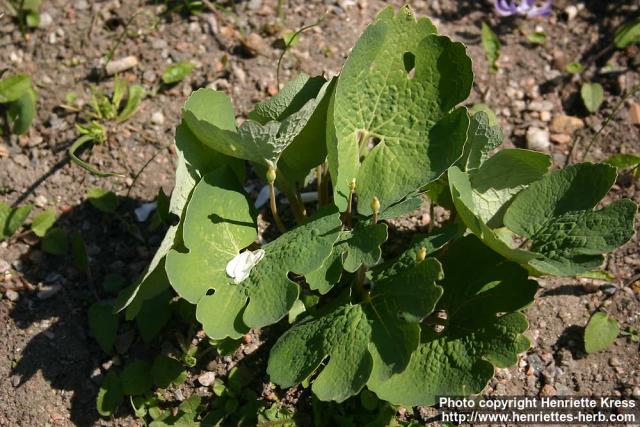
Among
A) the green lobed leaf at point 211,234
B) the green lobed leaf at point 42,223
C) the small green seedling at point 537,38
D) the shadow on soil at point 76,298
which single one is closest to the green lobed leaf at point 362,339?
the green lobed leaf at point 211,234

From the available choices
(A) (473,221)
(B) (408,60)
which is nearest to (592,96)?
(B) (408,60)

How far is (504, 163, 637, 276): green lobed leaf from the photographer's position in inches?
62.1

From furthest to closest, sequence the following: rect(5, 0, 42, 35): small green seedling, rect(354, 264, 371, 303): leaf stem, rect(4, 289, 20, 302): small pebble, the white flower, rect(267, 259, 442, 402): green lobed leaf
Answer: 1. rect(5, 0, 42, 35): small green seedling
2. rect(4, 289, 20, 302): small pebble
3. rect(354, 264, 371, 303): leaf stem
4. the white flower
5. rect(267, 259, 442, 402): green lobed leaf

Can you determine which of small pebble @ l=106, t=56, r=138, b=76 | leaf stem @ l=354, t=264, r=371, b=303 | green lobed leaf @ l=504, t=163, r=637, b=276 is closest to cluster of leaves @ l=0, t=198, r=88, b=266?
small pebble @ l=106, t=56, r=138, b=76

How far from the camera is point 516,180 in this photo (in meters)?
1.76

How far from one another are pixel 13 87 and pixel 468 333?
1519 mm

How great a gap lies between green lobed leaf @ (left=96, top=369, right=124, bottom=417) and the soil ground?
42 mm

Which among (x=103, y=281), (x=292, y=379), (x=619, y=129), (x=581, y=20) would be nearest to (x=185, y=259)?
(x=292, y=379)

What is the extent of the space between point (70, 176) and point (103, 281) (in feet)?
1.22

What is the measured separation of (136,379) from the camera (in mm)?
1889

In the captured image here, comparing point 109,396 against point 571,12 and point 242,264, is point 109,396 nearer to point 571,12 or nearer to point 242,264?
point 242,264

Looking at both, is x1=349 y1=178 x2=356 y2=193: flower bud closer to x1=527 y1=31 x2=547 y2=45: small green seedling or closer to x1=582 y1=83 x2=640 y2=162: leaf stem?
x1=582 y1=83 x2=640 y2=162: leaf stem

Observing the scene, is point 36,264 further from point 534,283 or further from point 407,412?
point 534,283

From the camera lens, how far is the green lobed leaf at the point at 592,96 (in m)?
2.35
